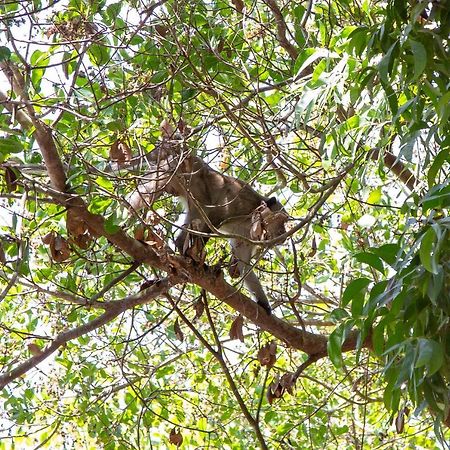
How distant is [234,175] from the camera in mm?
6398

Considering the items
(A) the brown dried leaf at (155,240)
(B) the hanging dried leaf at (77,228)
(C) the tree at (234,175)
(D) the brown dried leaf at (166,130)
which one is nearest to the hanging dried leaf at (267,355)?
(C) the tree at (234,175)

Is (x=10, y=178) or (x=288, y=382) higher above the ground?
(x=10, y=178)

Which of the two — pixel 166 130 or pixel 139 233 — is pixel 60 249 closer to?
pixel 139 233

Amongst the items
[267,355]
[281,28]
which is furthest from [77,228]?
[281,28]

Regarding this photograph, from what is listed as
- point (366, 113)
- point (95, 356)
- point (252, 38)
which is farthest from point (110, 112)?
point (95, 356)

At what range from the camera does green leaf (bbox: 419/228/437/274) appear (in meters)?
2.08

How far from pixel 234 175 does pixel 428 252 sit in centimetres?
435

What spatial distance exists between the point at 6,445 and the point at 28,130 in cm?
307

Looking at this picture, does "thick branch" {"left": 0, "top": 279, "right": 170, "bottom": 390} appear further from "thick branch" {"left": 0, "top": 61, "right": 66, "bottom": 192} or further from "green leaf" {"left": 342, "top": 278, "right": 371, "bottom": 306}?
"green leaf" {"left": 342, "top": 278, "right": 371, "bottom": 306}

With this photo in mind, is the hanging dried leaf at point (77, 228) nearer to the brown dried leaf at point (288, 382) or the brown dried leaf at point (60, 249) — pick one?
the brown dried leaf at point (60, 249)

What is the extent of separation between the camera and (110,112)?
4387mm

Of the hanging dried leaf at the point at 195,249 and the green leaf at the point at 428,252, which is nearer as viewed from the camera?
the green leaf at the point at 428,252

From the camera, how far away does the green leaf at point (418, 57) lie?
7.87 feet

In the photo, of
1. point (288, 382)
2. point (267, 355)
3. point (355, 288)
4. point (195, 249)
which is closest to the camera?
point (355, 288)
